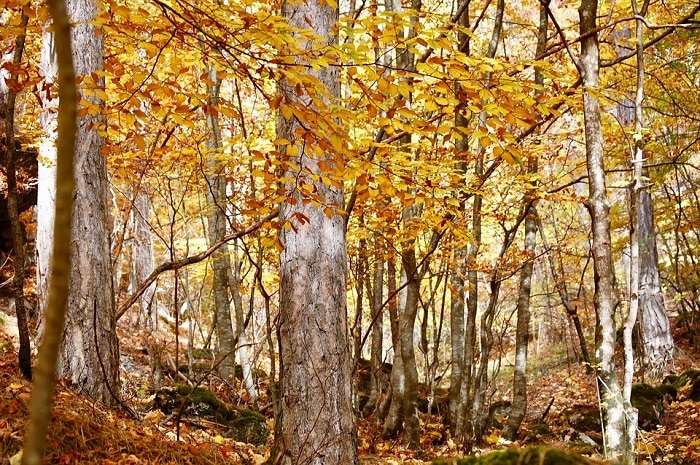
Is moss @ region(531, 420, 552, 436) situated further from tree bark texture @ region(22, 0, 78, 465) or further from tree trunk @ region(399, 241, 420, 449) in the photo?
tree bark texture @ region(22, 0, 78, 465)

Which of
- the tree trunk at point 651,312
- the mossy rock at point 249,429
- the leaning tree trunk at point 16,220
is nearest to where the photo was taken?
the leaning tree trunk at point 16,220

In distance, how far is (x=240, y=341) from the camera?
982cm

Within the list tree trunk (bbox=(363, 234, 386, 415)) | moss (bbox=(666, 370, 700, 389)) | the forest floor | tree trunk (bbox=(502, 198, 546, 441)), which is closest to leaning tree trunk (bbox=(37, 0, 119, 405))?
the forest floor

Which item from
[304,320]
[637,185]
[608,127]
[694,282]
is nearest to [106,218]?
[304,320]

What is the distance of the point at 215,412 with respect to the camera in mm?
6570

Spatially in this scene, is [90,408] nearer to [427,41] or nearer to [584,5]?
[427,41]

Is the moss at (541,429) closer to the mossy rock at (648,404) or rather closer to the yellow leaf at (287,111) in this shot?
the mossy rock at (648,404)

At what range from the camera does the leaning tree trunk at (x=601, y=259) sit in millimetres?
4277

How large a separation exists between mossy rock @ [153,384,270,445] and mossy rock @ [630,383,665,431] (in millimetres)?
6116

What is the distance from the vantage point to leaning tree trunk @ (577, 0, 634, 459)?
428cm

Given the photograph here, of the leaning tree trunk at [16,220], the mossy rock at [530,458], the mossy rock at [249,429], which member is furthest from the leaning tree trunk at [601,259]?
the leaning tree trunk at [16,220]

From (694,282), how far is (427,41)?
13978 millimetres

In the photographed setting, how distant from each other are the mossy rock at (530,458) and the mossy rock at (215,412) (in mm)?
5269

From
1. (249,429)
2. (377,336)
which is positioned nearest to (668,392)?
(377,336)
